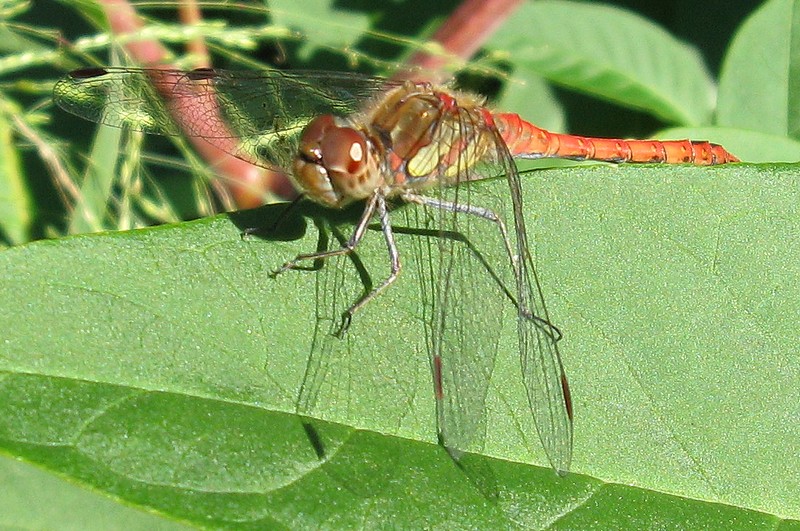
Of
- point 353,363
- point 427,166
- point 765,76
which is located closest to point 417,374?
point 353,363

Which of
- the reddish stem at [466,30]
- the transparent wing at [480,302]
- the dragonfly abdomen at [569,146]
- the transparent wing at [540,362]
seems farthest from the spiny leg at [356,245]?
the reddish stem at [466,30]

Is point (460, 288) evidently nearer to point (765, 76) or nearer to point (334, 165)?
point (334, 165)

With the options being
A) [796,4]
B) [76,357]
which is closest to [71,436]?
[76,357]

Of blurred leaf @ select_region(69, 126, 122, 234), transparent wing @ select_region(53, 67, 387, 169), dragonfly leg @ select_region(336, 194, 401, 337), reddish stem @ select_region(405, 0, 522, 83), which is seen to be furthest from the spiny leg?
blurred leaf @ select_region(69, 126, 122, 234)

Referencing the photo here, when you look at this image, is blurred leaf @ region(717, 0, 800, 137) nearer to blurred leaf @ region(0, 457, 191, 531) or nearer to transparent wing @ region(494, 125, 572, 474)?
transparent wing @ region(494, 125, 572, 474)

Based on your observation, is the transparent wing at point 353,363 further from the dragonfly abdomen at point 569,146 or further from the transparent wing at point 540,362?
the dragonfly abdomen at point 569,146

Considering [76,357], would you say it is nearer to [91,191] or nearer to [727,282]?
[727,282]
